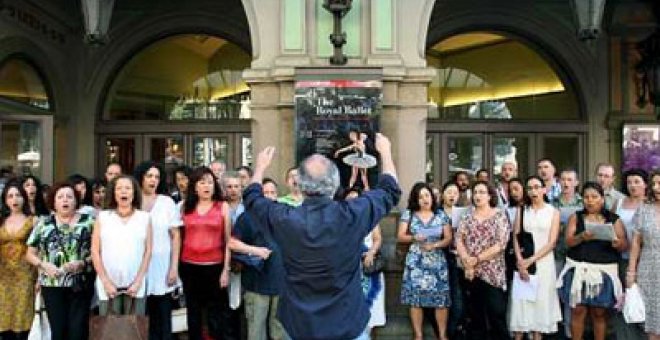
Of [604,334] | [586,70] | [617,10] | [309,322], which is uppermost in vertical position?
[617,10]

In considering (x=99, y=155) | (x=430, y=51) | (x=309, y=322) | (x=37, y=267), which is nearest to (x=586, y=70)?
(x=430, y=51)

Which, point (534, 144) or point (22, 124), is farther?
point (534, 144)

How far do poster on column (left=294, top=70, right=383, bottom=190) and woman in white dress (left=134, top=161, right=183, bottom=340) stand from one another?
2.41 m

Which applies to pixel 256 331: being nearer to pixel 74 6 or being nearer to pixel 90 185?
pixel 90 185

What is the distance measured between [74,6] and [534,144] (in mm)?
7824

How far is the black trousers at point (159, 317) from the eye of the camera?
680 cm

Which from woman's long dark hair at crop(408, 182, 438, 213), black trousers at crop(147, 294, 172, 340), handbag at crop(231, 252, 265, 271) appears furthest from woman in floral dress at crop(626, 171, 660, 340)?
black trousers at crop(147, 294, 172, 340)

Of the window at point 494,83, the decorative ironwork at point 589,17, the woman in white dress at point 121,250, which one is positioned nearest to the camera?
the woman in white dress at point 121,250

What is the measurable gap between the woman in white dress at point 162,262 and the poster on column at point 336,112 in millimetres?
2406

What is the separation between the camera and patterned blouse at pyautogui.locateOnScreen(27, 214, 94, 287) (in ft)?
21.5

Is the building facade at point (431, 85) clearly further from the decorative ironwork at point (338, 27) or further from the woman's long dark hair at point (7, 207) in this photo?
the woman's long dark hair at point (7, 207)

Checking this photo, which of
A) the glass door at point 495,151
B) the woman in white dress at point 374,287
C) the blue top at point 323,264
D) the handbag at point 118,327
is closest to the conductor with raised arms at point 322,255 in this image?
the blue top at point 323,264

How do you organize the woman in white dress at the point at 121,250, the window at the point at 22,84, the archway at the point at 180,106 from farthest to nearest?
the archway at the point at 180,106 < the window at the point at 22,84 < the woman in white dress at the point at 121,250

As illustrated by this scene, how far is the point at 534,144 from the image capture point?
14.0 m
